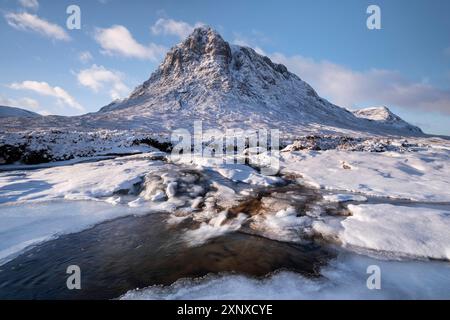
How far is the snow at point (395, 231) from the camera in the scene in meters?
5.97

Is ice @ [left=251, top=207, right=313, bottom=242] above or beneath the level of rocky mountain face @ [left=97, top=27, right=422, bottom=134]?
beneath

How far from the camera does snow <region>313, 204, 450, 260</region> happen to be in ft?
19.6

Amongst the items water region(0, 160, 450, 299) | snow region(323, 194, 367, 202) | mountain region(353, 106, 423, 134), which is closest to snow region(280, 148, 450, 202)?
snow region(323, 194, 367, 202)

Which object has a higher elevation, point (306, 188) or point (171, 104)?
point (171, 104)

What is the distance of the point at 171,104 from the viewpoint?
7344cm

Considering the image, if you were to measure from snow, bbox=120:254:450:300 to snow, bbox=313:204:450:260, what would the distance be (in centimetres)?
54

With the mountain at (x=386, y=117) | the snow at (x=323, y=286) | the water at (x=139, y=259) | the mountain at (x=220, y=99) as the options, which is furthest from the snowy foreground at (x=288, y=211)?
the mountain at (x=386, y=117)

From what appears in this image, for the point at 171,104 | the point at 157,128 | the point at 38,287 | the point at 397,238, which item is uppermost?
the point at 171,104

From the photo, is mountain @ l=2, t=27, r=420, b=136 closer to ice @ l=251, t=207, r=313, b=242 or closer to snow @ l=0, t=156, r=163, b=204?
snow @ l=0, t=156, r=163, b=204

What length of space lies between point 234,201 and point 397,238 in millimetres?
5117

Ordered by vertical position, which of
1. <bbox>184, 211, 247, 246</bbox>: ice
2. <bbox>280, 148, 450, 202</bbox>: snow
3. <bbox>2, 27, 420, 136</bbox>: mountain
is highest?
<bbox>2, 27, 420, 136</bbox>: mountain

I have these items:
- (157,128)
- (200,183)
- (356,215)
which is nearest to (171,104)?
(157,128)

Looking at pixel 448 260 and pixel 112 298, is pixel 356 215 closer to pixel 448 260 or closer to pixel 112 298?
pixel 448 260

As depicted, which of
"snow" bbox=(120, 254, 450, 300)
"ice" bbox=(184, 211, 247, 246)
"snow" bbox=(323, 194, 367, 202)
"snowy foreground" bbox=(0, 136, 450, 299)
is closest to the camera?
"snow" bbox=(120, 254, 450, 300)
